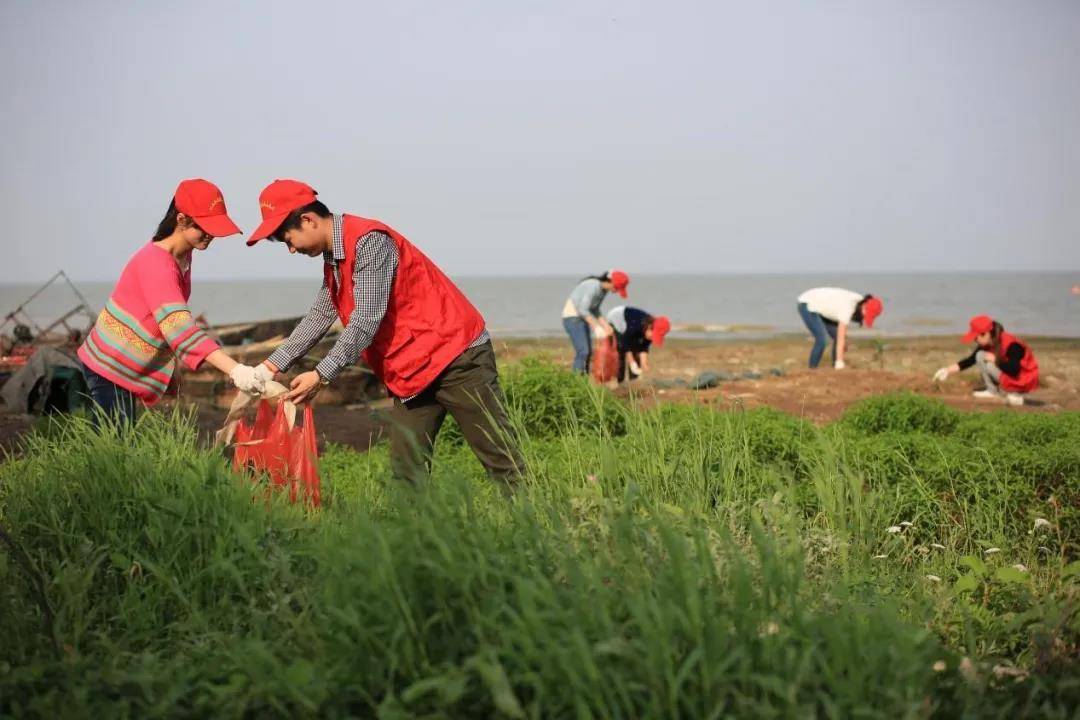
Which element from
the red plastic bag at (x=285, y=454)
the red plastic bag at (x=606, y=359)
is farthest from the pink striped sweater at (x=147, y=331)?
the red plastic bag at (x=606, y=359)

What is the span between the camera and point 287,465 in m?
5.13

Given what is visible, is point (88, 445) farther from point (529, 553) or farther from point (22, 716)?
point (529, 553)

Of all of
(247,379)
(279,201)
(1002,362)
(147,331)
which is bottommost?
(1002,362)

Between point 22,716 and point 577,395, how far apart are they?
16.6 feet

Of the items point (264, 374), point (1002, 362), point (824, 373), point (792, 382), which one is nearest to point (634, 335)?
point (792, 382)

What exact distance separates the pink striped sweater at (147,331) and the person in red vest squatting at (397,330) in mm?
439

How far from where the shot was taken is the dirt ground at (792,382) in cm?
891

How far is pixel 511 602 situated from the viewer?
2.81 metres

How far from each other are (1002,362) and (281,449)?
9.08 metres

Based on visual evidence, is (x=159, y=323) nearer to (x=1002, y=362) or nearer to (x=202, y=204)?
(x=202, y=204)

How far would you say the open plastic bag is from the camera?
511cm

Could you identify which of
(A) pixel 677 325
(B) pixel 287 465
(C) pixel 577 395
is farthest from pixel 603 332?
(A) pixel 677 325

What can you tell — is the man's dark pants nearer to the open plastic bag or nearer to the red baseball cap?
the open plastic bag

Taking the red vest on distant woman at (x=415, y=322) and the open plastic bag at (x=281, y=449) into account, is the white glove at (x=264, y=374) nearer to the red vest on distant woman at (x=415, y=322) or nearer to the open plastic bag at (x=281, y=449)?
the open plastic bag at (x=281, y=449)
